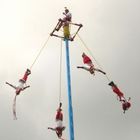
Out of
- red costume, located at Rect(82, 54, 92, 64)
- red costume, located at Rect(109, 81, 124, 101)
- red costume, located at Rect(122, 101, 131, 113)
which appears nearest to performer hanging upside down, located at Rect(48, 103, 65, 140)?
red costume, located at Rect(82, 54, 92, 64)

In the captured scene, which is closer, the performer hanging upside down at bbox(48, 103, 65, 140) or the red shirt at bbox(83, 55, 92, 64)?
the performer hanging upside down at bbox(48, 103, 65, 140)

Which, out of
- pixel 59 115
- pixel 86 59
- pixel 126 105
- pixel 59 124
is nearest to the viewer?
pixel 59 124

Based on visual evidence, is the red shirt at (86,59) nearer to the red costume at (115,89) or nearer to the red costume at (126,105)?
the red costume at (115,89)

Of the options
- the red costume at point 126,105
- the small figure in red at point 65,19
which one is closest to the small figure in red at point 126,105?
the red costume at point 126,105

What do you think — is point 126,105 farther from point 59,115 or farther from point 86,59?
point 59,115

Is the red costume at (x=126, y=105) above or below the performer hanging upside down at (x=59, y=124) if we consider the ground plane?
above

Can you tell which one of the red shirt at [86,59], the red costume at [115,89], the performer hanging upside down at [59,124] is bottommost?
the performer hanging upside down at [59,124]

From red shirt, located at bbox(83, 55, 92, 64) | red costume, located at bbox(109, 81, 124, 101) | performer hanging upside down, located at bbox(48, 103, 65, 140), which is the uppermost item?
red shirt, located at bbox(83, 55, 92, 64)

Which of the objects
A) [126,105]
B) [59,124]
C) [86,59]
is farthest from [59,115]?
[126,105]

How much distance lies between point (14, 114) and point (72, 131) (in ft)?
27.5

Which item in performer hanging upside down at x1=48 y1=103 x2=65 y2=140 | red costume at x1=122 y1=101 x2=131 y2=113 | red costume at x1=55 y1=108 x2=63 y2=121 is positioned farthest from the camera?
red costume at x1=122 y1=101 x2=131 y2=113

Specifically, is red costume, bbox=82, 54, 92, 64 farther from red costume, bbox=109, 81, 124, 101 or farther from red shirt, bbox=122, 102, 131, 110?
red shirt, bbox=122, 102, 131, 110

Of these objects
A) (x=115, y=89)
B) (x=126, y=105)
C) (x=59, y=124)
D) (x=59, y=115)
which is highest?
(x=115, y=89)

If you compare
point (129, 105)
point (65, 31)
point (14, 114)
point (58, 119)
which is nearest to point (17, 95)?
point (14, 114)
